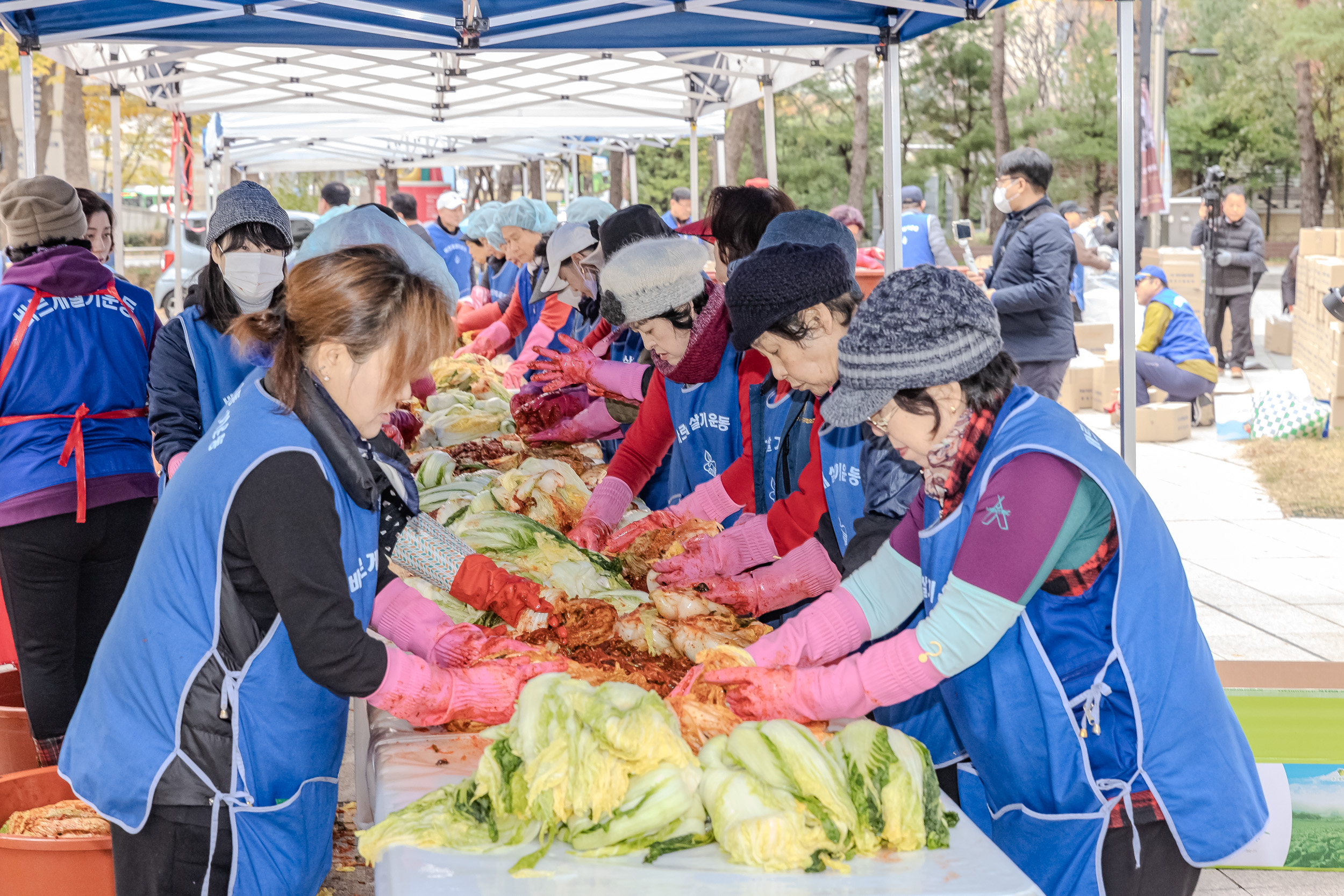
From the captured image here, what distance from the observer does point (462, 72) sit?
6.95 metres

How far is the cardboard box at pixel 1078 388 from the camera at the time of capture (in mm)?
11930

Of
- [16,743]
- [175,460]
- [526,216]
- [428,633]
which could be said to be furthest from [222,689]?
[526,216]

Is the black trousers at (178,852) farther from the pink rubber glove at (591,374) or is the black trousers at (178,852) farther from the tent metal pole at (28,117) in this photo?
the tent metal pole at (28,117)

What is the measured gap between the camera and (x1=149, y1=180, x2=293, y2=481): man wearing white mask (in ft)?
11.5

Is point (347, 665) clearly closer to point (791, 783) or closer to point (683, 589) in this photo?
point (791, 783)

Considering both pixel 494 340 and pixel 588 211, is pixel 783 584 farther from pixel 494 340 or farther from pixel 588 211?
pixel 494 340

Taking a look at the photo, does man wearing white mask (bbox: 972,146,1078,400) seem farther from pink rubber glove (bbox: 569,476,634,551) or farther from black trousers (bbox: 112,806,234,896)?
black trousers (bbox: 112,806,234,896)

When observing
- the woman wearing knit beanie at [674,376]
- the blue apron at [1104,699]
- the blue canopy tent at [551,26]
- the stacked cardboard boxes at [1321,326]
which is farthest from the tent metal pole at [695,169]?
the blue apron at [1104,699]

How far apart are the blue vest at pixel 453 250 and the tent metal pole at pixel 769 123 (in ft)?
14.5

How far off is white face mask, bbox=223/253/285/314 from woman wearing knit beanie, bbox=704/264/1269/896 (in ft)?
6.90

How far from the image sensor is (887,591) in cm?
240

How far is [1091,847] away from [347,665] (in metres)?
1.33

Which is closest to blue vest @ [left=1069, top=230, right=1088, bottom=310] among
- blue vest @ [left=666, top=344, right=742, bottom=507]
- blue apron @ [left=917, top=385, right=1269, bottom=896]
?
blue vest @ [left=666, top=344, right=742, bottom=507]

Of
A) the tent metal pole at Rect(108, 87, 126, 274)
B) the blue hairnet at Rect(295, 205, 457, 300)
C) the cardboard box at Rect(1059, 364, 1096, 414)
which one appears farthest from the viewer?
the cardboard box at Rect(1059, 364, 1096, 414)
